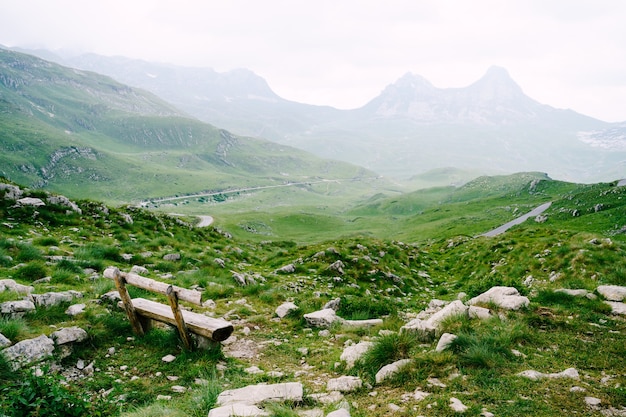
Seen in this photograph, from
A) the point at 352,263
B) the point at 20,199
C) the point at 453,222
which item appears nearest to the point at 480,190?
the point at 453,222

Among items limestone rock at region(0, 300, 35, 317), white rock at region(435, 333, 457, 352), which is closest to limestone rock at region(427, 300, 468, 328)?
white rock at region(435, 333, 457, 352)

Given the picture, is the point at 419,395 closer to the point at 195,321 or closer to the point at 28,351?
the point at 195,321

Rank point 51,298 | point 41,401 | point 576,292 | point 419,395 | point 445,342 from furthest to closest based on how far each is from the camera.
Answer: point 576,292 → point 51,298 → point 445,342 → point 419,395 → point 41,401

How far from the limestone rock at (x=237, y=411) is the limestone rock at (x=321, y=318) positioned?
658 cm

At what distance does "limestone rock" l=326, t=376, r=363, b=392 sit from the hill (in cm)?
3

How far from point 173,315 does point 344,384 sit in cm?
527

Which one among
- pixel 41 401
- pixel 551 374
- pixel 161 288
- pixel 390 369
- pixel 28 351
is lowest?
pixel 28 351

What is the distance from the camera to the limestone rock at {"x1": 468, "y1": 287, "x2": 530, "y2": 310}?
1124cm

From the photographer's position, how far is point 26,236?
18375mm

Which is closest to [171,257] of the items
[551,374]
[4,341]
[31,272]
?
[31,272]

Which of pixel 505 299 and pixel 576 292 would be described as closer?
pixel 505 299

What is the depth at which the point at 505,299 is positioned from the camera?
11.8 m

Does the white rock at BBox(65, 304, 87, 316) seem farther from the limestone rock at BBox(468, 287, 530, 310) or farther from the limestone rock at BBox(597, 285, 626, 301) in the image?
the limestone rock at BBox(597, 285, 626, 301)

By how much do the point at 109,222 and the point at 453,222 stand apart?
271 feet
